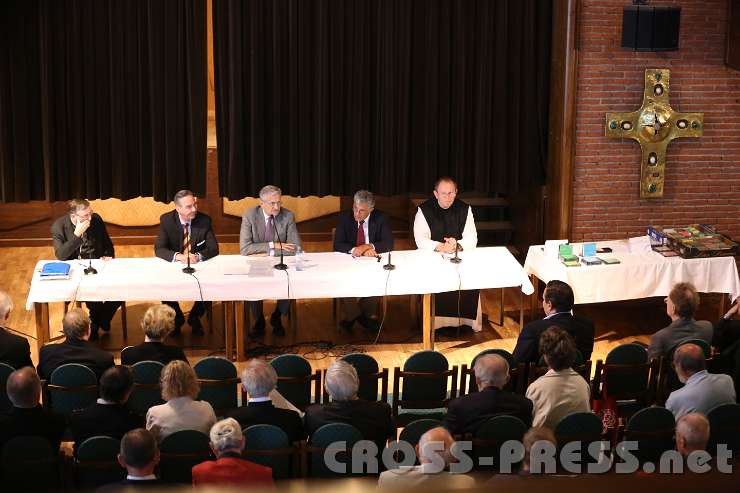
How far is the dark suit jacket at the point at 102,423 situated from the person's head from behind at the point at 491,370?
1677 millimetres

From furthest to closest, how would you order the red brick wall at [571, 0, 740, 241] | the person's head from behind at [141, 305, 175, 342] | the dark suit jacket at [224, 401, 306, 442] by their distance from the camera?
1. the red brick wall at [571, 0, 740, 241]
2. the person's head from behind at [141, 305, 175, 342]
3. the dark suit jacket at [224, 401, 306, 442]

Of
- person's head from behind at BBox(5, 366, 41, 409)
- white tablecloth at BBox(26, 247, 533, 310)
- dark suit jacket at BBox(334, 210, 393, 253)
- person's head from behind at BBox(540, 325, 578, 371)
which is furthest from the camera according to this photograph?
dark suit jacket at BBox(334, 210, 393, 253)

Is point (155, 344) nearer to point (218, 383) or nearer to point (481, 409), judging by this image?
point (218, 383)

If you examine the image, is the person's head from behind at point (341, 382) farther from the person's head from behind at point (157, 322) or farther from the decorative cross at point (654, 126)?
the decorative cross at point (654, 126)

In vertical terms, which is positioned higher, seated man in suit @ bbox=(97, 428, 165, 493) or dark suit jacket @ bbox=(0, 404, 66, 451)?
seated man in suit @ bbox=(97, 428, 165, 493)

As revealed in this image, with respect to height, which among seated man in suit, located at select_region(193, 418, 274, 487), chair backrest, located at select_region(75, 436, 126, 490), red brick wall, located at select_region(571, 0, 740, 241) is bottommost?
chair backrest, located at select_region(75, 436, 126, 490)

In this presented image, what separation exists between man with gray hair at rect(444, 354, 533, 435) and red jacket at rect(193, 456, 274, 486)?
108 cm

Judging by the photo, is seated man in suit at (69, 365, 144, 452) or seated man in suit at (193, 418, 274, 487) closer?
seated man in suit at (193, 418, 274, 487)

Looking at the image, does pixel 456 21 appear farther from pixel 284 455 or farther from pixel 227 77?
pixel 284 455

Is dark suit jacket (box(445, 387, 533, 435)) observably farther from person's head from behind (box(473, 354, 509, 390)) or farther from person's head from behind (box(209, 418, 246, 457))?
person's head from behind (box(209, 418, 246, 457))

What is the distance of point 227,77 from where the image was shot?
8445 millimetres

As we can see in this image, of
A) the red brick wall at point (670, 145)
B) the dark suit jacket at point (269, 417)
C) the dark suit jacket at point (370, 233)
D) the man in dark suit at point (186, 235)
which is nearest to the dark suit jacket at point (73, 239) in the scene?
the man in dark suit at point (186, 235)

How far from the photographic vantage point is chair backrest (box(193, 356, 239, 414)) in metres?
5.25

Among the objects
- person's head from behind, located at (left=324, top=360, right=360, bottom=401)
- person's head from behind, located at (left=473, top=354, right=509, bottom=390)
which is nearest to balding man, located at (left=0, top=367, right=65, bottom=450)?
person's head from behind, located at (left=324, top=360, right=360, bottom=401)
